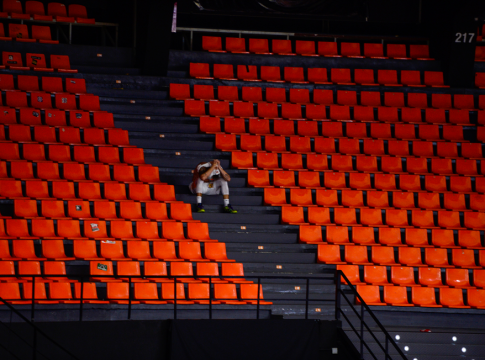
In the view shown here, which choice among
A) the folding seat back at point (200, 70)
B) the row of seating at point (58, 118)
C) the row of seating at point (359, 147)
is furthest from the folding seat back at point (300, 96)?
the row of seating at point (58, 118)

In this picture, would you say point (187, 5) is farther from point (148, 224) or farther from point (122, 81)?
point (148, 224)

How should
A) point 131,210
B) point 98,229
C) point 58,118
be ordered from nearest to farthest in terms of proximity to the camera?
1. point 98,229
2. point 131,210
3. point 58,118

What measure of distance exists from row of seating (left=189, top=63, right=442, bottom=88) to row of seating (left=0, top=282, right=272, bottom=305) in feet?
18.5

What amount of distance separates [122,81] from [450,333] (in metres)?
7.29

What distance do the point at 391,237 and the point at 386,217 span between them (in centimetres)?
45

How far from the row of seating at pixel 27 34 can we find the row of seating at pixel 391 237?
666cm

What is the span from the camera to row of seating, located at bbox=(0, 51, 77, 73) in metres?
11.9

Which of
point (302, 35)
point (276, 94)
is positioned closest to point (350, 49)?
point (302, 35)

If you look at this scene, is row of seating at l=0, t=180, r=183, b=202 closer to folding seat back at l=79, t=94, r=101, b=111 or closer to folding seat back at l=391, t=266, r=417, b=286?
folding seat back at l=79, t=94, r=101, b=111

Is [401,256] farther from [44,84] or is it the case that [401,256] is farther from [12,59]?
[12,59]

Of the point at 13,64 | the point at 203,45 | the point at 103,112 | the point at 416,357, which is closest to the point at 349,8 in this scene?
the point at 203,45

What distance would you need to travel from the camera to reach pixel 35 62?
12.1m

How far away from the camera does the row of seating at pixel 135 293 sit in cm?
717

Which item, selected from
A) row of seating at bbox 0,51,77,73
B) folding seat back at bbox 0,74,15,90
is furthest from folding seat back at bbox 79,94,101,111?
folding seat back at bbox 0,74,15,90
